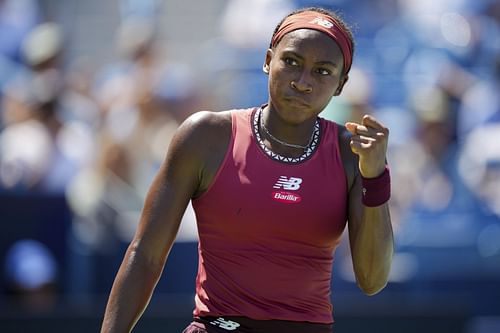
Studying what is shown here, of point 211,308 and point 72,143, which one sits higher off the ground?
point 72,143

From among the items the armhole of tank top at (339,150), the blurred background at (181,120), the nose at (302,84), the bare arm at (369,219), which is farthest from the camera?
the blurred background at (181,120)

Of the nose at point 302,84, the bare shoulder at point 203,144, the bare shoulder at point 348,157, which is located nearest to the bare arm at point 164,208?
the bare shoulder at point 203,144

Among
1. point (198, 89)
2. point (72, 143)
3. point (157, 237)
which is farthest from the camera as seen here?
point (198, 89)

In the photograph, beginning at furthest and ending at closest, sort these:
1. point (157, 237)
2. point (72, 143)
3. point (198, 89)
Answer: point (198, 89) → point (72, 143) → point (157, 237)

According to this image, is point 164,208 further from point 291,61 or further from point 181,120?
point 181,120

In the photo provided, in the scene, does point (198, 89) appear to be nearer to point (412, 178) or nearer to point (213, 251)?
point (412, 178)

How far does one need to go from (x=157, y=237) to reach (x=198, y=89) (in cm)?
549

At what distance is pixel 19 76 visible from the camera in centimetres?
888

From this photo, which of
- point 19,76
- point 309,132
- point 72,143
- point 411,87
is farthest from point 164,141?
point 309,132

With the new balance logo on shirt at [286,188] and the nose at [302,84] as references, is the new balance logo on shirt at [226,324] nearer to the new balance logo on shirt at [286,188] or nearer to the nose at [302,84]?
the new balance logo on shirt at [286,188]

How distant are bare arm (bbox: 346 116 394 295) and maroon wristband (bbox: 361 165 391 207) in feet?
0.06

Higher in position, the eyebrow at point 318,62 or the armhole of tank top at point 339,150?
the eyebrow at point 318,62

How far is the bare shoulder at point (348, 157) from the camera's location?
346 cm

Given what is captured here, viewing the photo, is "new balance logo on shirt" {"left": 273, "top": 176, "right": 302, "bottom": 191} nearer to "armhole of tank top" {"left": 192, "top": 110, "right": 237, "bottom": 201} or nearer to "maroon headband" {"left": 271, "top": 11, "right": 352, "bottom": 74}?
"armhole of tank top" {"left": 192, "top": 110, "right": 237, "bottom": 201}
